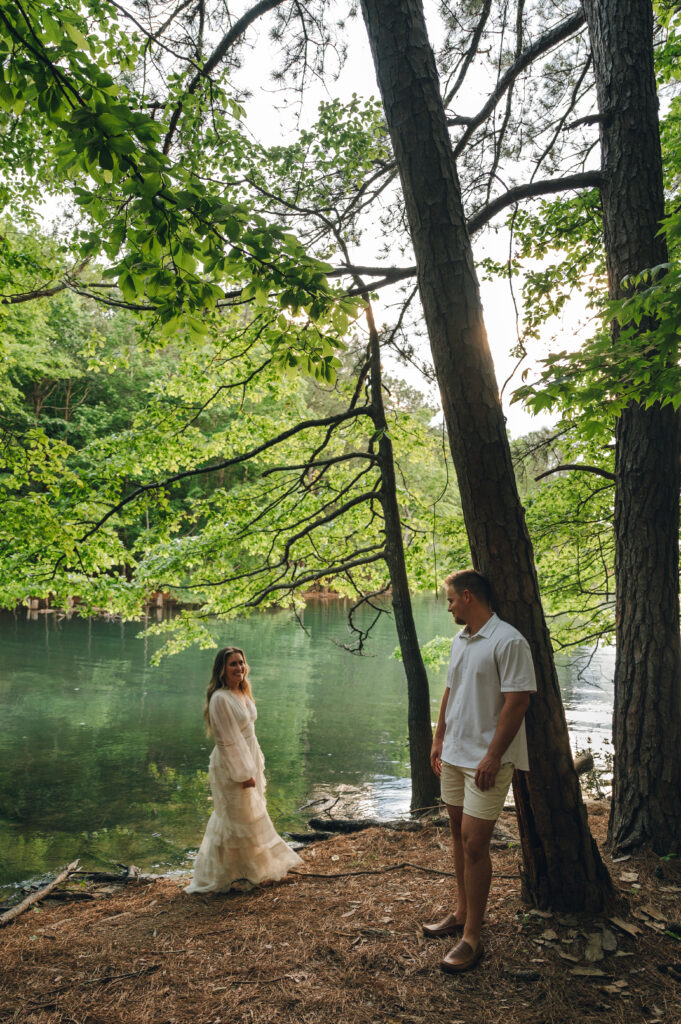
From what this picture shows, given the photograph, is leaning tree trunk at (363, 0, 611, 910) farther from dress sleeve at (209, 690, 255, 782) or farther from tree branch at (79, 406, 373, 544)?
dress sleeve at (209, 690, 255, 782)

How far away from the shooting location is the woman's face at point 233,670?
4.93 m

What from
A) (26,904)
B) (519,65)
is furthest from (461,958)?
(519,65)

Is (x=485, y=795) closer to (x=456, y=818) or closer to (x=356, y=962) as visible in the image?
(x=456, y=818)

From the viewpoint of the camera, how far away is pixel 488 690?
9.98ft

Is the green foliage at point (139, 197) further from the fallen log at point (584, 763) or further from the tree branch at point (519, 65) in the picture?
the fallen log at point (584, 763)

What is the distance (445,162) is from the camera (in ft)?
11.0

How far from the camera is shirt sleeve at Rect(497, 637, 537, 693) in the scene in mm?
2953

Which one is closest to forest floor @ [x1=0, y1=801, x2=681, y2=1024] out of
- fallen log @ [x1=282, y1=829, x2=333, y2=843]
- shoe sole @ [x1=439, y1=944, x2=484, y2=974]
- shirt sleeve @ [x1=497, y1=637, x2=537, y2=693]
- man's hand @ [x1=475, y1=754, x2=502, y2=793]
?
shoe sole @ [x1=439, y1=944, x2=484, y2=974]

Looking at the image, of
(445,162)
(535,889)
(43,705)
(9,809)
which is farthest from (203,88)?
(43,705)

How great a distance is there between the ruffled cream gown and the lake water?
2.95 metres

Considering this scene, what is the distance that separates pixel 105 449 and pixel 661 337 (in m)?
5.96

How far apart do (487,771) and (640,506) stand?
7.34 ft

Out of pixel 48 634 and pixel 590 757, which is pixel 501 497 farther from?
pixel 48 634

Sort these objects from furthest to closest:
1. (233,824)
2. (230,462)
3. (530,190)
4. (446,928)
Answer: (230,462)
(233,824)
(530,190)
(446,928)
